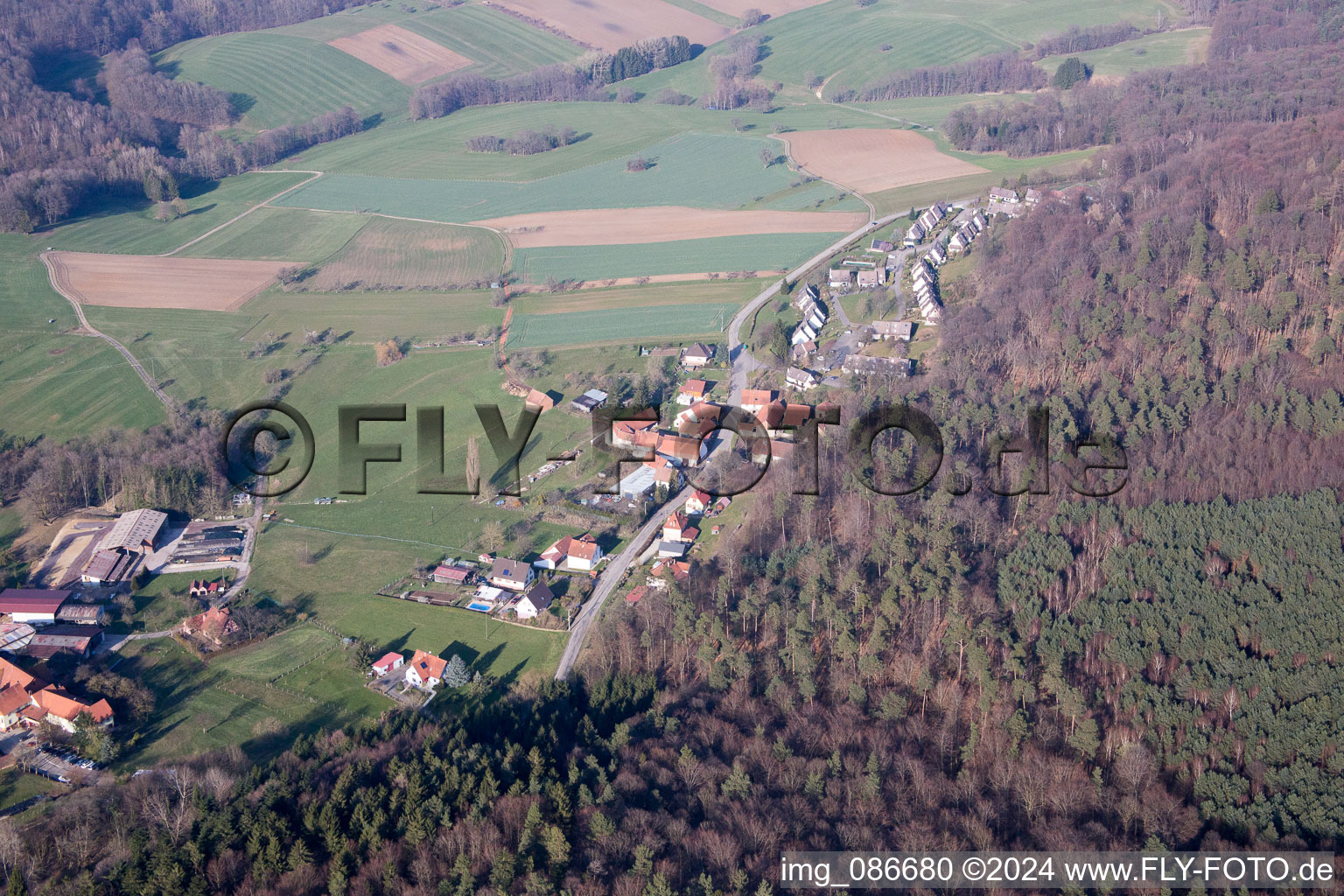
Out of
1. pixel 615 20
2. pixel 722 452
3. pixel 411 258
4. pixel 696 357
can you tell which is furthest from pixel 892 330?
pixel 615 20

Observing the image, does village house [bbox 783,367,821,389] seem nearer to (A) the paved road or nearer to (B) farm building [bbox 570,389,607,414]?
(A) the paved road

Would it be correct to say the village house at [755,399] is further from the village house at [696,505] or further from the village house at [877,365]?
the village house at [696,505]

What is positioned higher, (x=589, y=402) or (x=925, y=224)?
(x=925, y=224)

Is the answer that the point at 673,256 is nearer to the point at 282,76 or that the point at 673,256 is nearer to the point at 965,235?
the point at 965,235

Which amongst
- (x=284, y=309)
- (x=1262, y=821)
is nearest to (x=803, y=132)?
(x=284, y=309)

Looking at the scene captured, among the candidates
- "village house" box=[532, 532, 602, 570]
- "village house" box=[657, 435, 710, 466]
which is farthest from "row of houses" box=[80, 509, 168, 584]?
"village house" box=[657, 435, 710, 466]

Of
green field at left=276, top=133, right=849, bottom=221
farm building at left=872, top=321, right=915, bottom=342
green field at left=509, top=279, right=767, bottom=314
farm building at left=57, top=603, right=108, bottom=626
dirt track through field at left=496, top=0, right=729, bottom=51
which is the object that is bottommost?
farm building at left=57, top=603, right=108, bottom=626

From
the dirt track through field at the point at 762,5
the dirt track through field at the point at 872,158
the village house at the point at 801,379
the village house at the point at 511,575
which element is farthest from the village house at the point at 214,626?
the dirt track through field at the point at 762,5
